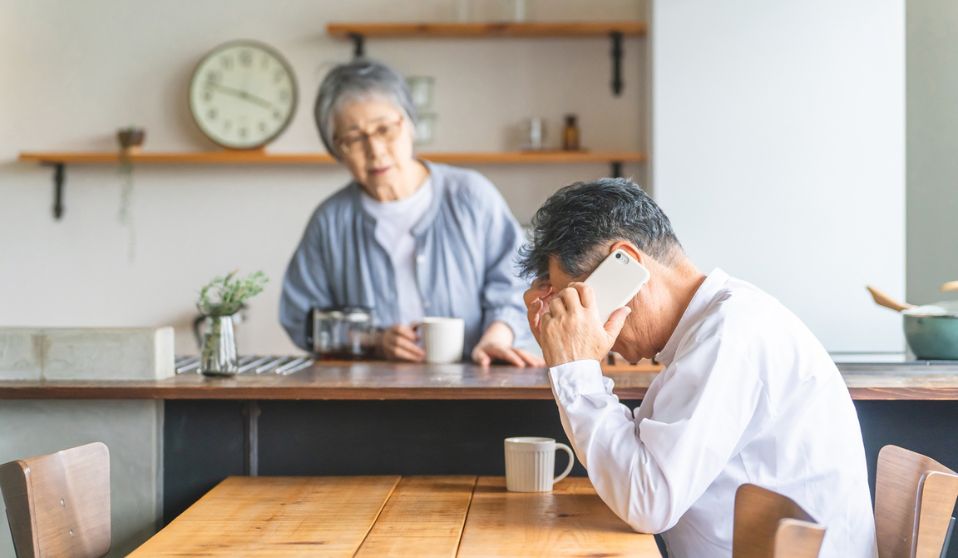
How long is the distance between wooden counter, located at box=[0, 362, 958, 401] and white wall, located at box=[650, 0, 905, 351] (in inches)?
66.5

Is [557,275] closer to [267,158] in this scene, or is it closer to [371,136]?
[371,136]

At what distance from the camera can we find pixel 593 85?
14.4 ft

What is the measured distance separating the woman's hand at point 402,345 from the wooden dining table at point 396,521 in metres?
0.79

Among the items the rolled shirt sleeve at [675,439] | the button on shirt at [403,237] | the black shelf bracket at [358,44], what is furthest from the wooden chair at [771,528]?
the black shelf bracket at [358,44]

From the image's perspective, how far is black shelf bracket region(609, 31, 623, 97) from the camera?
4.29m

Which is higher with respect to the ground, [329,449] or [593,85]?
[593,85]

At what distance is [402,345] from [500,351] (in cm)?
32

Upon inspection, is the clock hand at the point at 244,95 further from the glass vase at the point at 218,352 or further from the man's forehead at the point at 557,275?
the man's forehead at the point at 557,275

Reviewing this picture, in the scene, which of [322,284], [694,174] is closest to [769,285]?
[694,174]

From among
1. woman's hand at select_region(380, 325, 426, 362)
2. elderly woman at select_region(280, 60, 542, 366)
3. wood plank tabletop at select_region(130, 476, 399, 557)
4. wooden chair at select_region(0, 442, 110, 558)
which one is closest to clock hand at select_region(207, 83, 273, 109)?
elderly woman at select_region(280, 60, 542, 366)

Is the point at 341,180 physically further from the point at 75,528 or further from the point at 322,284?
the point at 75,528

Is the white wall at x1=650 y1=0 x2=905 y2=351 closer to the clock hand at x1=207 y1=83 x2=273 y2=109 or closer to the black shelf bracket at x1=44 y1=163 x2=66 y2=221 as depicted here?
the clock hand at x1=207 y1=83 x2=273 y2=109

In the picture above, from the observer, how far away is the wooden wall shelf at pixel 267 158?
166 inches

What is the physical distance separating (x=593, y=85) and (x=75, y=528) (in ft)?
10.6
